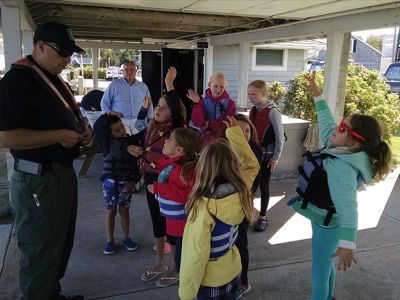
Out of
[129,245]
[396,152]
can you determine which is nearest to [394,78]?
[396,152]

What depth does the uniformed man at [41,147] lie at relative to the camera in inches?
79.8

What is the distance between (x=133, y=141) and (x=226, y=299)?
5.30 feet

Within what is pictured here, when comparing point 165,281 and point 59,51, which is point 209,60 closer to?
point 165,281

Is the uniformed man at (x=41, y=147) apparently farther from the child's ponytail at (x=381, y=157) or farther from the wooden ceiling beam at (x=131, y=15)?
the wooden ceiling beam at (x=131, y=15)

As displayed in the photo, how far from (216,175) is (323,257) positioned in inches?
35.5

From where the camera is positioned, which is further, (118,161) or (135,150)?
(118,161)

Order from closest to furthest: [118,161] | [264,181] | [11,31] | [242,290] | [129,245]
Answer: [242,290] < [118,161] < [129,245] < [264,181] < [11,31]

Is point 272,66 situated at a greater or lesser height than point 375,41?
lesser

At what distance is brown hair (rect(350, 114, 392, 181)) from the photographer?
2.05m

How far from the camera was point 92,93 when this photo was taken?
611cm

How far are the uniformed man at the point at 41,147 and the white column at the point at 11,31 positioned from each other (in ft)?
8.01

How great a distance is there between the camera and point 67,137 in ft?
7.07

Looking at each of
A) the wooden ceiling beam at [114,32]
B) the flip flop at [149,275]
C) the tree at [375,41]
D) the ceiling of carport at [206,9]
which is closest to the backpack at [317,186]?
the flip flop at [149,275]

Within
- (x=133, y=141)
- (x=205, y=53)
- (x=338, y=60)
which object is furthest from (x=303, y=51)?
(x=133, y=141)
